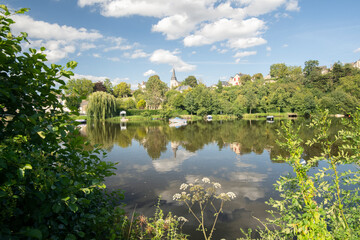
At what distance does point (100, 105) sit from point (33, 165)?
53.3m

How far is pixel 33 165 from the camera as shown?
6.43 feet

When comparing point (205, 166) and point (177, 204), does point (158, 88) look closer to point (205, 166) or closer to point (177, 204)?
point (205, 166)

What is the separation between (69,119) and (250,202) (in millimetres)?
8121

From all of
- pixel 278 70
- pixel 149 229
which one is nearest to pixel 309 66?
pixel 278 70

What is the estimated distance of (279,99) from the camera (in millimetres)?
63969

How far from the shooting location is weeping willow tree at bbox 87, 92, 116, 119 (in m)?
50.5

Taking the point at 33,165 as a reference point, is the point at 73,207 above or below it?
Result: below

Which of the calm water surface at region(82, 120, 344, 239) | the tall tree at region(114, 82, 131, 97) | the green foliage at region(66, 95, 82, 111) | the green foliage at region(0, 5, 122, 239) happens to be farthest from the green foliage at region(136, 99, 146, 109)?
the green foliage at region(0, 5, 122, 239)

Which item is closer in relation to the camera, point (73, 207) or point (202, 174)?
point (73, 207)

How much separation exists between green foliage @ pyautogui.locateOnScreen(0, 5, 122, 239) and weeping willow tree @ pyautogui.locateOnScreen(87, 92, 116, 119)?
5085 centimetres

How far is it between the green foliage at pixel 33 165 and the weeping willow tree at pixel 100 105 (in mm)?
50850

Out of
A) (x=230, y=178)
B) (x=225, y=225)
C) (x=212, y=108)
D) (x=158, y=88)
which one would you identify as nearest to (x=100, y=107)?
(x=158, y=88)

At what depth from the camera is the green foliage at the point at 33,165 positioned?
1771 mm

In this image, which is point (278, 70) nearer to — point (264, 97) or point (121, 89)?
point (264, 97)
